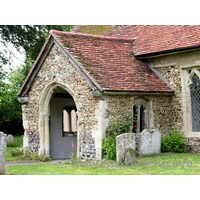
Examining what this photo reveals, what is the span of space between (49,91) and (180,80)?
5.41m

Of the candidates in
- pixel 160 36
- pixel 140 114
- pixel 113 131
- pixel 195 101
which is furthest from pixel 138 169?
pixel 160 36

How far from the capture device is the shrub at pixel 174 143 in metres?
12.6

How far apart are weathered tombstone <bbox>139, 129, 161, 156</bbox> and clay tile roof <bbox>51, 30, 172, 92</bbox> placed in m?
1.68

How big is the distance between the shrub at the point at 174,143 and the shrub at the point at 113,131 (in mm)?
1616

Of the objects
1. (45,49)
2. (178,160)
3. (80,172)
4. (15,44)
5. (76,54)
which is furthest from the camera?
(15,44)

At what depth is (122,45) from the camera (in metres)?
14.6

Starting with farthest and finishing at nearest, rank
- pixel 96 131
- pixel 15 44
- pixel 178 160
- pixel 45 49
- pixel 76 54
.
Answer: pixel 15 44
pixel 45 49
pixel 76 54
pixel 96 131
pixel 178 160

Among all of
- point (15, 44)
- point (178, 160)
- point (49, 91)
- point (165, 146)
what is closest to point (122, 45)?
point (49, 91)

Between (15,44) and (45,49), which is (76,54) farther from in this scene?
(15,44)

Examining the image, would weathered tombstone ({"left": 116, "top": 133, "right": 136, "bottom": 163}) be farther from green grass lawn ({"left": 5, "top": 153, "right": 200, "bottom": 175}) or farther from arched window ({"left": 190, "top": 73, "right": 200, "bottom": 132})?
arched window ({"left": 190, "top": 73, "right": 200, "bottom": 132})

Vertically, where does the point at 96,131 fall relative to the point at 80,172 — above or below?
above

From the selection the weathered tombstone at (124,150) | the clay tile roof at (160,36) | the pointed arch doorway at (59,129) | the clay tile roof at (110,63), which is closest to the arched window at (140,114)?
the clay tile roof at (110,63)

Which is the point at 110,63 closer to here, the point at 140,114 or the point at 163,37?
the point at 140,114

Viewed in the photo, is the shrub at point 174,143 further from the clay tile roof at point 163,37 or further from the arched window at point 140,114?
the clay tile roof at point 163,37
